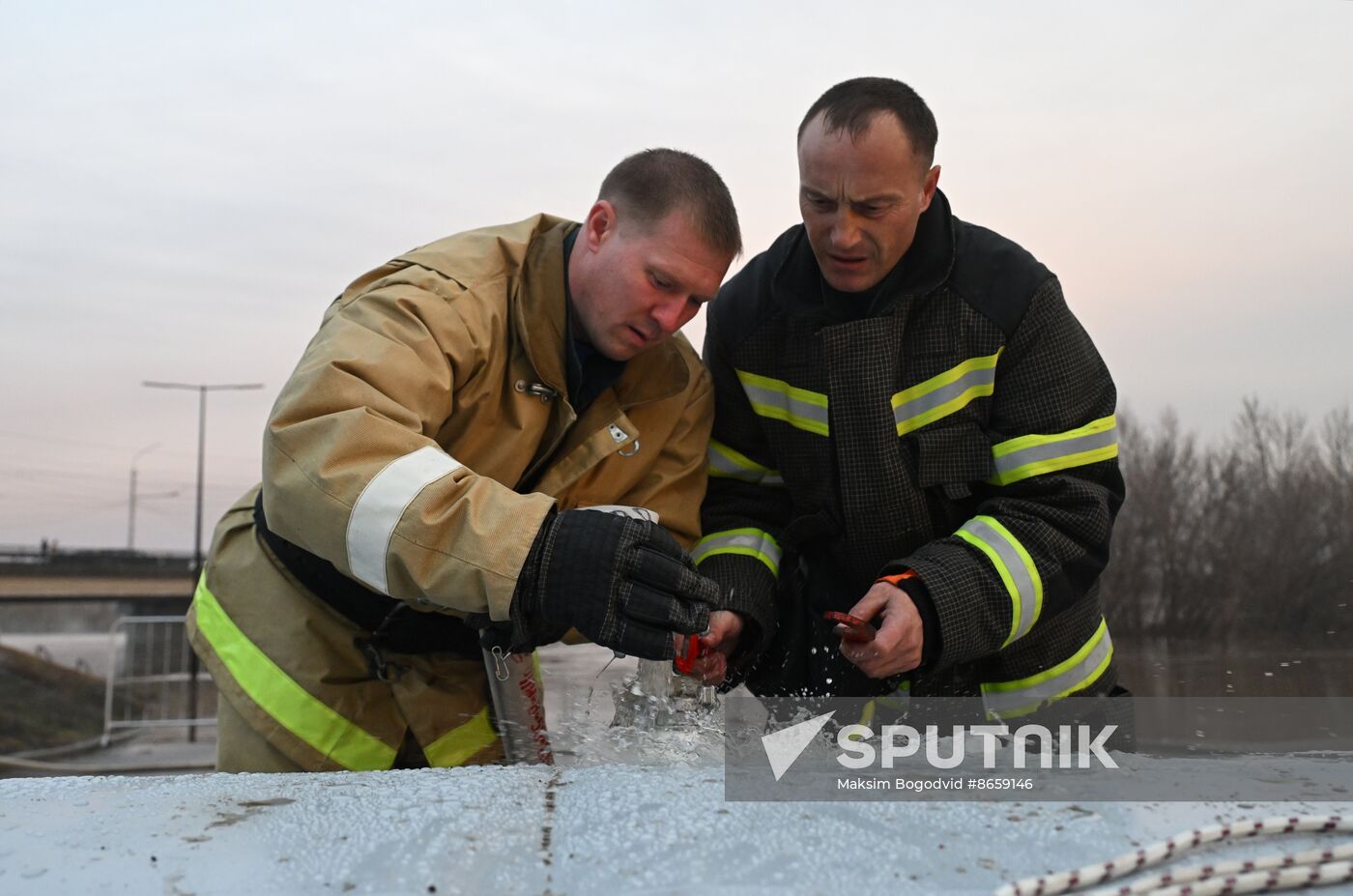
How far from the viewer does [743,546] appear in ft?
8.18

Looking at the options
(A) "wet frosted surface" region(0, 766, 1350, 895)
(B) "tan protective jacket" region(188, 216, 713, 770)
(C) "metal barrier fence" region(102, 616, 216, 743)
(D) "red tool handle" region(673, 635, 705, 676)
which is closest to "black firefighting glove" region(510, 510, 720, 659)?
(B) "tan protective jacket" region(188, 216, 713, 770)

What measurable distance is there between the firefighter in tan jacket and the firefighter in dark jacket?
8.0 inches

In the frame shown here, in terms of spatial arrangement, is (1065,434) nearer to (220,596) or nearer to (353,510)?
(353,510)

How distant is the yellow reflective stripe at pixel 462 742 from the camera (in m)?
2.33

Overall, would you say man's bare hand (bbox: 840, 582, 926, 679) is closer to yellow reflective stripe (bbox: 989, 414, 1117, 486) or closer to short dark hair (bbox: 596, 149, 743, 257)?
yellow reflective stripe (bbox: 989, 414, 1117, 486)

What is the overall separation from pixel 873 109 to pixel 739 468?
87cm

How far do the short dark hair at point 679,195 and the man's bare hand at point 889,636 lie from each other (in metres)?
0.78

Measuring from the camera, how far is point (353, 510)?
168 centimetres

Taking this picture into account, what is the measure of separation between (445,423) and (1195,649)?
8.06 meters

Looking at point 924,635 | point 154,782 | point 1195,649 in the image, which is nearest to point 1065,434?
point 924,635

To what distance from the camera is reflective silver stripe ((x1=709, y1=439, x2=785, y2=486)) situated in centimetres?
262

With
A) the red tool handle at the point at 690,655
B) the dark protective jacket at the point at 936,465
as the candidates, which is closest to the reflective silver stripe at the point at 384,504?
the red tool handle at the point at 690,655

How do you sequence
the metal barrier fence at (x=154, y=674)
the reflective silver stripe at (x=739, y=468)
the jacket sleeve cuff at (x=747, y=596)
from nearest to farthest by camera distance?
1. the jacket sleeve cuff at (x=747, y=596)
2. the reflective silver stripe at (x=739, y=468)
3. the metal barrier fence at (x=154, y=674)

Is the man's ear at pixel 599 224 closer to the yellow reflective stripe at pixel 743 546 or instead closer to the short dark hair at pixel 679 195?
the short dark hair at pixel 679 195
